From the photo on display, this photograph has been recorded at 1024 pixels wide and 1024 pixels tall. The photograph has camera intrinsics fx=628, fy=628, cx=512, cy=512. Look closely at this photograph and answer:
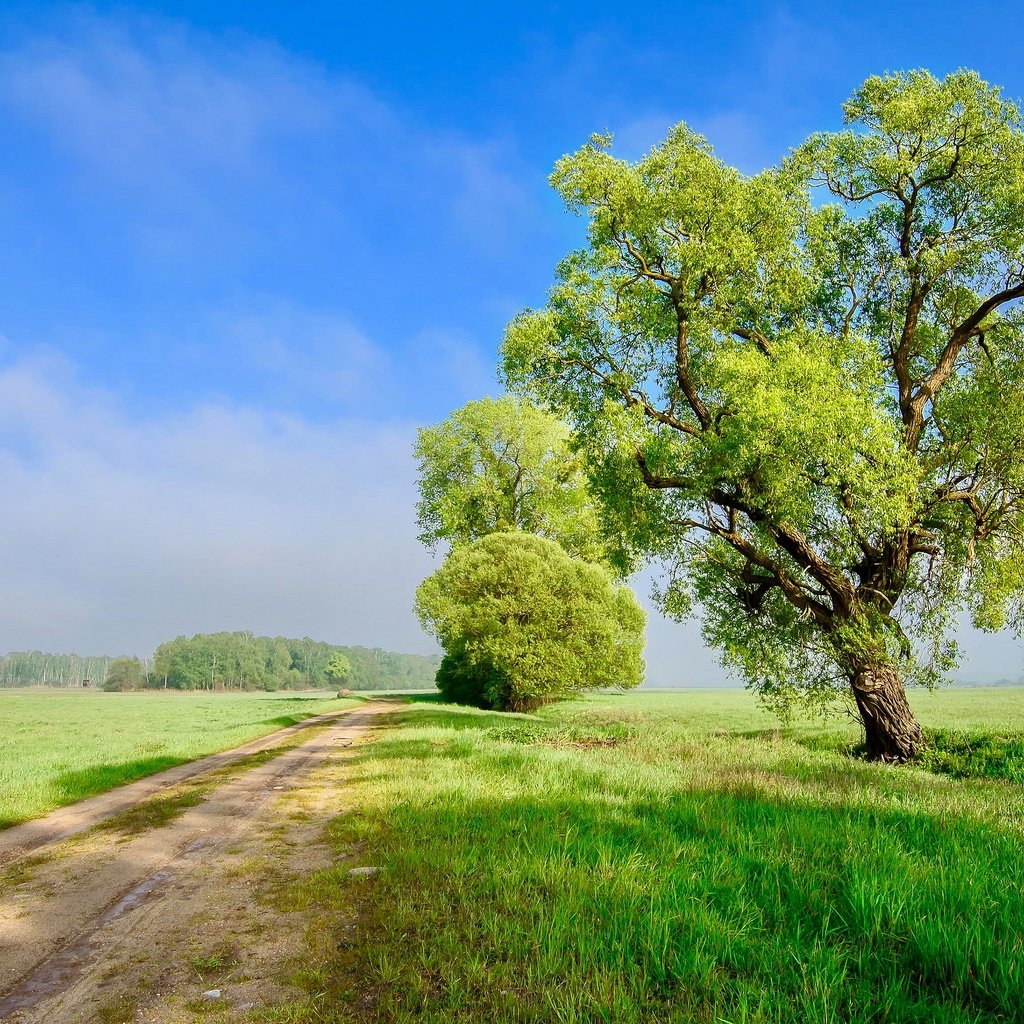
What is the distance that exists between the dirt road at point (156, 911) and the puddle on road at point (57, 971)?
0.04ft

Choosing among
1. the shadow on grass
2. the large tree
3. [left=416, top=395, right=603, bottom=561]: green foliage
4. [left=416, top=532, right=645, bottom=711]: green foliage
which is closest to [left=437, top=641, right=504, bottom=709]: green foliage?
[left=416, top=532, right=645, bottom=711]: green foliage

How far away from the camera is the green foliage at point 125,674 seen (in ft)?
598

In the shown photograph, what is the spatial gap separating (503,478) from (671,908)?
4484 centimetres

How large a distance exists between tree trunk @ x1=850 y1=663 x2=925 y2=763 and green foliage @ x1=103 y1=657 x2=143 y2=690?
208m

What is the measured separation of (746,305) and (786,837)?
49.8ft

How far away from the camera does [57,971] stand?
4520 mm

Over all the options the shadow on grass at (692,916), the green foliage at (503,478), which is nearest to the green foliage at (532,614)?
the green foliage at (503,478)

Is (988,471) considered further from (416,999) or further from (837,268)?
(416,999)

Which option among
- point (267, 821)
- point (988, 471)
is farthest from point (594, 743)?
point (988, 471)

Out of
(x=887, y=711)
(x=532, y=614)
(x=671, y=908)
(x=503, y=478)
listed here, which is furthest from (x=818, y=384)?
(x=503, y=478)

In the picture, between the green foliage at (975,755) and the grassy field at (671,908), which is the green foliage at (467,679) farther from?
the grassy field at (671,908)

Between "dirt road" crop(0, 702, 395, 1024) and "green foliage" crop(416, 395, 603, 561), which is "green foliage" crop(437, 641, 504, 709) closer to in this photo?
"green foliage" crop(416, 395, 603, 561)

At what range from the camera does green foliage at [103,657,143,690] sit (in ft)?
598

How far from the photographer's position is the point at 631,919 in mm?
4652
